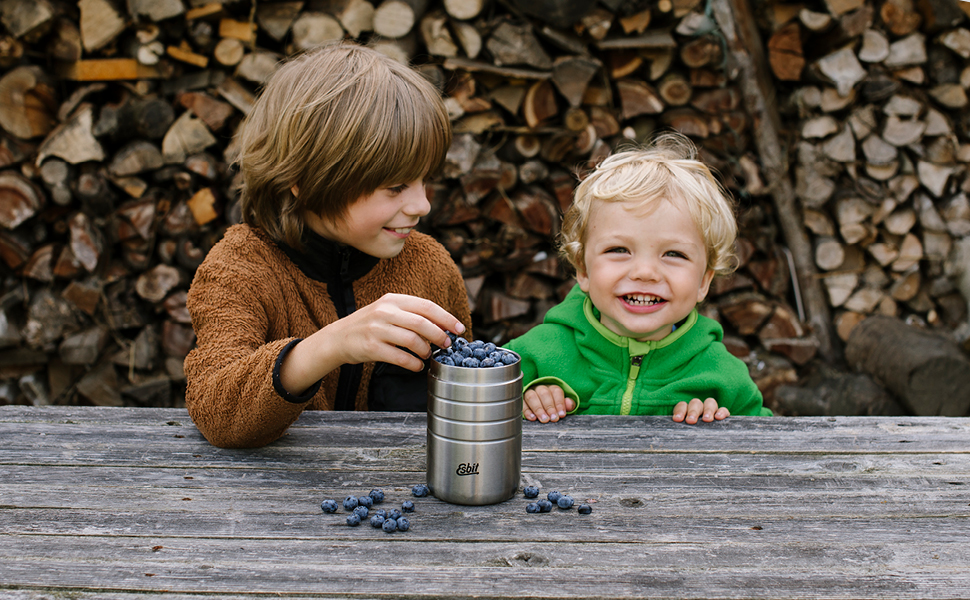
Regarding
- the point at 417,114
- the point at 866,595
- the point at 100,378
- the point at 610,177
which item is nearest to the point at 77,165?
the point at 100,378

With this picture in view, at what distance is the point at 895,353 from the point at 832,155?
2.87ft

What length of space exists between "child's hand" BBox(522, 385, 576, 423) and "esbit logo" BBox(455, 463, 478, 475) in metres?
0.41

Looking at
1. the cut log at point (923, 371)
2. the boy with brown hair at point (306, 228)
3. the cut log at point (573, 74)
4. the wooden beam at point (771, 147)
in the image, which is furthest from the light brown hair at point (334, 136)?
the cut log at point (923, 371)

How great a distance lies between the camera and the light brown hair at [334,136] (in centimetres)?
146

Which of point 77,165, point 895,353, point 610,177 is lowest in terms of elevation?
point 895,353

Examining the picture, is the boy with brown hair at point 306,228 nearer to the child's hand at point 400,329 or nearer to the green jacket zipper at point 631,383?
the child's hand at point 400,329

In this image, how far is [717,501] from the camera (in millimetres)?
1074

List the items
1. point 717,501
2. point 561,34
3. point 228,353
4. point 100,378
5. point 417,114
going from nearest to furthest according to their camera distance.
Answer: point 717,501
point 228,353
point 417,114
point 561,34
point 100,378

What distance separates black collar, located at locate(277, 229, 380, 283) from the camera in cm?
160

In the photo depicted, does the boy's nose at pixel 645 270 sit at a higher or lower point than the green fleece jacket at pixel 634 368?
higher

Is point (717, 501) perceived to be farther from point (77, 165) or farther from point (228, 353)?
point (77, 165)

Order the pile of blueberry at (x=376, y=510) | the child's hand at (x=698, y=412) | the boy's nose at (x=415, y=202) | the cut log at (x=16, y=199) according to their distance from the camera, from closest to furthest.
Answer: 1. the pile of blueberry at (x=376, y=510)
2. the child's hand at (x=698, y=412)
3. the boy's nose at (x=415, y=202)
4. the cut log at (x=16, y=199)

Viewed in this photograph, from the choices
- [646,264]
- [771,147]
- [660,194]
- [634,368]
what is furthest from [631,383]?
[771,147]

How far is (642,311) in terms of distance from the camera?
153cm
